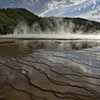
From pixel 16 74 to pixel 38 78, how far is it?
3.41 ft

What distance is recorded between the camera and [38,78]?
7.33 metres

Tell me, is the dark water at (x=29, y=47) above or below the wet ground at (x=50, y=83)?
below

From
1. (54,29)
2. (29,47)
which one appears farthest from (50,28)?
(29,47)

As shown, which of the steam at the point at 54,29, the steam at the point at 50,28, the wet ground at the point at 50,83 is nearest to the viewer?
the wet ground at the point at 50,83

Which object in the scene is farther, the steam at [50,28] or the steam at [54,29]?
the steam at [50,28]

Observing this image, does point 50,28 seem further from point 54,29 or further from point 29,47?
point 29,47

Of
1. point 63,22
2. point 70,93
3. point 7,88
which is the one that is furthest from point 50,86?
point 63,22

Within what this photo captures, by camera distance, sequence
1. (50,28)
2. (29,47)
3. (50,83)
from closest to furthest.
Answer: (50,83) < (29,47) < (50,28)

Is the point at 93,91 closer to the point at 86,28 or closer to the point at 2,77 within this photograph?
the point at 2,77

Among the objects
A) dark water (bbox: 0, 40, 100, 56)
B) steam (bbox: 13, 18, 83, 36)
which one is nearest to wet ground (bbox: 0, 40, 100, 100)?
dark water (bbox: 0, 40, 100, 56)

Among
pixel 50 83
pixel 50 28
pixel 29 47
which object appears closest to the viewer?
pixel 50 83

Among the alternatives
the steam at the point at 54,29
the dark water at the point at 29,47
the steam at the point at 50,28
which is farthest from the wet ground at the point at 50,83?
the steam at the point at 54,29

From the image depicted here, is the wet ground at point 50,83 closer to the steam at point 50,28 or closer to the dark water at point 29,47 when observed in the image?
the dark water at point 29,47

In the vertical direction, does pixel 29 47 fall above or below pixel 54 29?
above
